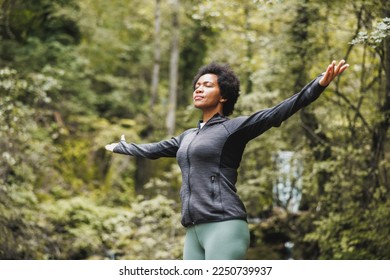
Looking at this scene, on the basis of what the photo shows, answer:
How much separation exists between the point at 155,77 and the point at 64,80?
110 inches

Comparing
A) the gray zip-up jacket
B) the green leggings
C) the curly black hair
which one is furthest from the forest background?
the green leggings

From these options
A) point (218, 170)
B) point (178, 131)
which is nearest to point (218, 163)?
point (218, 170)

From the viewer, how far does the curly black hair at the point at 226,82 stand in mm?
3543

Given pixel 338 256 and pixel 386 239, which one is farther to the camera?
pixel 338 256

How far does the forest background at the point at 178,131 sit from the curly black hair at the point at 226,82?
55.6 inches

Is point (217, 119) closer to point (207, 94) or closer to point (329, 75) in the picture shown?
point (207, 94)

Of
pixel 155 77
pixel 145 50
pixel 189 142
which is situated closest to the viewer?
pixel 189 142

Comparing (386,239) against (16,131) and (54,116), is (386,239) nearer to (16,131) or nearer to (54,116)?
(16,131)

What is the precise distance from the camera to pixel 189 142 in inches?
134

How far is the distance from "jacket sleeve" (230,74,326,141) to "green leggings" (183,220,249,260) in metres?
0.58

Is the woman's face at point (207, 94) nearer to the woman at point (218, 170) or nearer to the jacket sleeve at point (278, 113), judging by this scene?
the woman at point (218, 170)

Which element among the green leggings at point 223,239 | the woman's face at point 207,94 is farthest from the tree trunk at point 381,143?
the green leggings at point 223,239

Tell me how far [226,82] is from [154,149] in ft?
2.46
